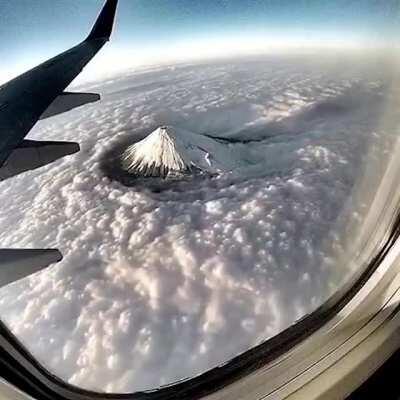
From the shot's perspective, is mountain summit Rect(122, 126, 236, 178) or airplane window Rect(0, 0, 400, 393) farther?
mountain summit Rect(122, 126, 236, 178)

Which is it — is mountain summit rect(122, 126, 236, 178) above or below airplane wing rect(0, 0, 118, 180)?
below

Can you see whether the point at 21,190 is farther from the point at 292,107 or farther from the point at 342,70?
the point at 342,70

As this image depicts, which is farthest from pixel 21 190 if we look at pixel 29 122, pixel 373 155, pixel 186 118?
pixel 373 155

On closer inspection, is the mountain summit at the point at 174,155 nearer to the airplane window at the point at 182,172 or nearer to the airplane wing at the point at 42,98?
the airplane window at the point at 182,172

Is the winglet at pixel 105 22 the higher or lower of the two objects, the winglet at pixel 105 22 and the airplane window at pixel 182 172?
the higher

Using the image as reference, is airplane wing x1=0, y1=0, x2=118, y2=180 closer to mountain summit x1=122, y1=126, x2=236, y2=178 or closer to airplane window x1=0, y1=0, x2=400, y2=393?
airplane window x1=0, y1=0, x2=400, y2=393

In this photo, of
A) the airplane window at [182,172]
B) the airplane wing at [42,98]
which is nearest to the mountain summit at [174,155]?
the airplane window at [182,172]

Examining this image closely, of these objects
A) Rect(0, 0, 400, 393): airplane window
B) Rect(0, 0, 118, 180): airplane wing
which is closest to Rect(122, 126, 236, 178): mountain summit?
Rect(0, 0, 400, 393): airplane window

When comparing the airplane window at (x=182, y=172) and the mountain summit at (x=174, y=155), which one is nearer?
the airplane window at (x=182, y=172)
